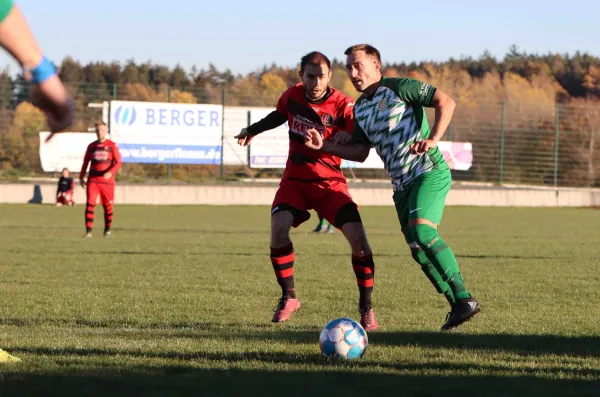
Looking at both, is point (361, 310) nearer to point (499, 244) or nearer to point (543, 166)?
point (499, 244)

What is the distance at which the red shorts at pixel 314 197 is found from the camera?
320 inches

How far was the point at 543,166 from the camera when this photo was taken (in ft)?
134

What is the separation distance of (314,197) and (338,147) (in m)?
0.60

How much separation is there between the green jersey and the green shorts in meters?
0.06

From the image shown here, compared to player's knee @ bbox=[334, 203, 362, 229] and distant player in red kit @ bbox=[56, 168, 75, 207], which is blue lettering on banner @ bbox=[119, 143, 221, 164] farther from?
player's knee @ bbox=[334, 203, 362, 229]

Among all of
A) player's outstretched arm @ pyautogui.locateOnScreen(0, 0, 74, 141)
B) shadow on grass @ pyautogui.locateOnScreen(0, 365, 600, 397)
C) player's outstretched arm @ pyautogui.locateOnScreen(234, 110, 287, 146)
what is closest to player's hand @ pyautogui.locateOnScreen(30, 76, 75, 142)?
player's outstretched arm @ pyautogui.locateOnScreen(0, 0, 74, 141)

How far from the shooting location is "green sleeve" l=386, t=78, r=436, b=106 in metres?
7.33

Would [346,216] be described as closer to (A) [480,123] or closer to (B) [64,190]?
(B) [64,190]

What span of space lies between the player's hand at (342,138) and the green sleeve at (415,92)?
569mm

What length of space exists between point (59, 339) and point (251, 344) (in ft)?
4.21

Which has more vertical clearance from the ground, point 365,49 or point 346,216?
point 365,49

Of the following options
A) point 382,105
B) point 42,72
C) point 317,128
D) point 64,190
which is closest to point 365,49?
point 382,105

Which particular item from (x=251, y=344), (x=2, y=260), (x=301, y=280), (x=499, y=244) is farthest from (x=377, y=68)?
(x=499, y=244)

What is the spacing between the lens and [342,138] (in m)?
7.80
